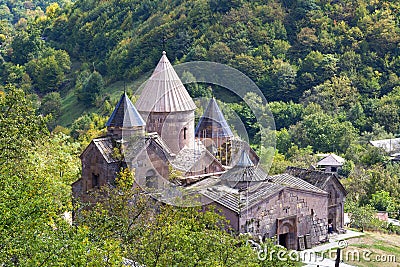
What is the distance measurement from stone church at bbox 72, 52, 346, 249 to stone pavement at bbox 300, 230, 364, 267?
1.57 ft

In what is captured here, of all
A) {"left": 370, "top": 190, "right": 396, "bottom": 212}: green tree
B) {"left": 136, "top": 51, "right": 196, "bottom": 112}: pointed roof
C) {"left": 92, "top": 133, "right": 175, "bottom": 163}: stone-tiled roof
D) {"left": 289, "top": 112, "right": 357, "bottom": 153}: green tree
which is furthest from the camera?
{"left": 289, "top": 112, "right": 357, "bottom": 153}: green tree

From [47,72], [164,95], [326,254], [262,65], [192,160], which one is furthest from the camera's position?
[47,72]

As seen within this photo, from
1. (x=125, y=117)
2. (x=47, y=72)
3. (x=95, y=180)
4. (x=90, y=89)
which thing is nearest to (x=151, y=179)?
(x=95, y=180)

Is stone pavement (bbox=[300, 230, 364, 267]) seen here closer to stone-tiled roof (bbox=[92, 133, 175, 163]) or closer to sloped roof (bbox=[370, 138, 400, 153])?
stone-tiled roof (bbox=[92, 133, 175, 163])

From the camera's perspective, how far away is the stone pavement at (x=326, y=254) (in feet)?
90.4

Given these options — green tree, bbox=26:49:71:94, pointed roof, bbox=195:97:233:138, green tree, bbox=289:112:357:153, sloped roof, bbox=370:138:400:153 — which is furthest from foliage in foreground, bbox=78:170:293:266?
green tree, bbox=26:49:71:94

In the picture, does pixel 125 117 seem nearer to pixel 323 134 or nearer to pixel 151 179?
pixel 151 179

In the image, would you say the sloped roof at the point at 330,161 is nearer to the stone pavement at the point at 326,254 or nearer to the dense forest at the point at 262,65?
the dense forest at the point at 262,65

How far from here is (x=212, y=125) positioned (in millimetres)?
35969

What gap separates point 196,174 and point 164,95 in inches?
165

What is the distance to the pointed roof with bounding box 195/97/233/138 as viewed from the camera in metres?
35.8

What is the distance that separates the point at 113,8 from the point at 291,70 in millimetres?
33100

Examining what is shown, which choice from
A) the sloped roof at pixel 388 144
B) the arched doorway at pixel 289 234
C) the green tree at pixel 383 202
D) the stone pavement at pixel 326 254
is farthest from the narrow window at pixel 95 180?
the sloped roof at pixel 388 144

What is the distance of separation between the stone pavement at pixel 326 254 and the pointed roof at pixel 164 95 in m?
8.55
